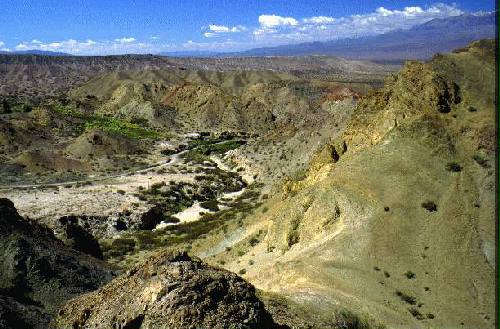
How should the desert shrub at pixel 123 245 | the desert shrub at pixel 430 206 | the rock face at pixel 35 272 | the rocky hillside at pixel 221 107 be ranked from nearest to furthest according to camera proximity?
the rock face at pixel 35 272 < the desert shrub at pixel 430 206 < the desert shrub at pixel 123 245 < the rocky hillside at pixel 221 107

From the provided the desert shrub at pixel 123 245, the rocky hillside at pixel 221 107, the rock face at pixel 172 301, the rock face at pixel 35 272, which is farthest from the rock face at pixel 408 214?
the rocky hillside at pixel 221 107

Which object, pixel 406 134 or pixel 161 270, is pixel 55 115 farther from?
pixel 161 270

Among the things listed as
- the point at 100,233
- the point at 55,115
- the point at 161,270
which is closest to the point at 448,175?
the point at 161,270

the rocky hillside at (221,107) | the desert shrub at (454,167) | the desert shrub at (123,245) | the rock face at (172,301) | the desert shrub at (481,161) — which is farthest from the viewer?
the rocky hillside at (221,107)

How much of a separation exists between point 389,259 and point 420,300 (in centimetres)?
290

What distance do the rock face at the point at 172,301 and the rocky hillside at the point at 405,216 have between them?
5782 millimetres

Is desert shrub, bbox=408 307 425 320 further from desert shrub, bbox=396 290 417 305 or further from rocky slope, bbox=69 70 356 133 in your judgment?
rocky slope, bbox=69 70 356 133

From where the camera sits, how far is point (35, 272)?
88.2 ft

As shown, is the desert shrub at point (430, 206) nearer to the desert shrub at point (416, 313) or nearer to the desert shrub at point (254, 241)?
the desert shrub at point (416, 313)

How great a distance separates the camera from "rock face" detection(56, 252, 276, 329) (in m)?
15.0

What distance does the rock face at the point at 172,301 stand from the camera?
15.0 meters

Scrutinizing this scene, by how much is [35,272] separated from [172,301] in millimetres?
14853

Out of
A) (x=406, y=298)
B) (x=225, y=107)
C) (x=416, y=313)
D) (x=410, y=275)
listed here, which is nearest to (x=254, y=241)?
(x=410, y=275)

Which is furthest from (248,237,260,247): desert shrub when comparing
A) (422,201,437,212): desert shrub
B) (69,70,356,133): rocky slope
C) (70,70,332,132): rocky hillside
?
(70,70,332,132): rocky hillside
